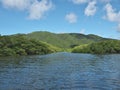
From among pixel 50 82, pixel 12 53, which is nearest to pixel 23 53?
pixel 12 53

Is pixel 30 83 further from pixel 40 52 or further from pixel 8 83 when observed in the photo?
pixel 40 52

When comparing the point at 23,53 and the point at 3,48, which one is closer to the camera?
the point at 3,48

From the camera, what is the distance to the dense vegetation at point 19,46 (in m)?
156

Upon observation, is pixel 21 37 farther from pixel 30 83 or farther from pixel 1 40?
pixel 30 83

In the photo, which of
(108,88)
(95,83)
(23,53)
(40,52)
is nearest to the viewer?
(108,88)

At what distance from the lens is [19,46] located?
560ft

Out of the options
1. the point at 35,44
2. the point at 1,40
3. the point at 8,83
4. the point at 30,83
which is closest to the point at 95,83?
the point at 30,83

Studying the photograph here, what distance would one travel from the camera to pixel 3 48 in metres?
156

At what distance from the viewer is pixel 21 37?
184 meters

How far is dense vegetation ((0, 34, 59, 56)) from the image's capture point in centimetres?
15650

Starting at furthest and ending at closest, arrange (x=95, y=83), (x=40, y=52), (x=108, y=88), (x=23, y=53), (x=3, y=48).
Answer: (x=40, y=52) → (x=23, y=53) → (x=3, y=48) → (x=95, y=83) → (x=108, y=88)

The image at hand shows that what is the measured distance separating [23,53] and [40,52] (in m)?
17.8

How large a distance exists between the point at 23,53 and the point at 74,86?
124583 mm

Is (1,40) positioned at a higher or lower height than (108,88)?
higher
